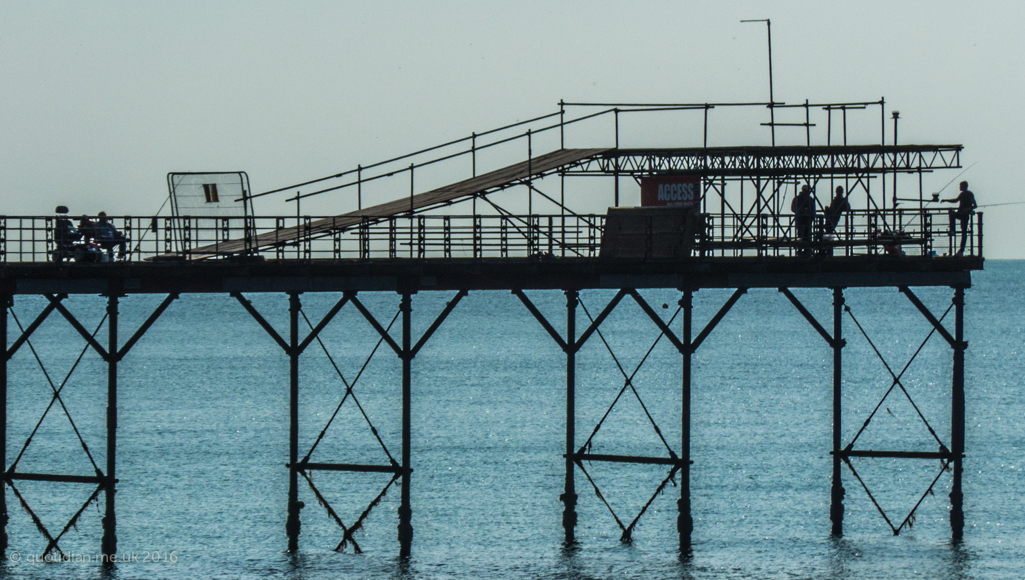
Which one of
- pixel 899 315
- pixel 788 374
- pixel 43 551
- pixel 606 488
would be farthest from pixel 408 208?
pixel 899 315

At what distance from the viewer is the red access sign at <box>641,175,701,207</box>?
31641 millimetres

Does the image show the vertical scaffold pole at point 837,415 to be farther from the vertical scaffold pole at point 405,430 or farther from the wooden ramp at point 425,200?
the vertical scaffold pole at point 405,430

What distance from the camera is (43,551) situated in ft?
109

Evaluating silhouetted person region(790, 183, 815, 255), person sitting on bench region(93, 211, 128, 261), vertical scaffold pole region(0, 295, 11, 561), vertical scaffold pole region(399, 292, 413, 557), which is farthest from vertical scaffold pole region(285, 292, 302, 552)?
silhouetted person region(790, 183, 815, 255)

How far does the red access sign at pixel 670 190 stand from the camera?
1246 inches

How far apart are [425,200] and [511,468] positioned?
18.6 meters

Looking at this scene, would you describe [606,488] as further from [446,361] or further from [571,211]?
[446,361]

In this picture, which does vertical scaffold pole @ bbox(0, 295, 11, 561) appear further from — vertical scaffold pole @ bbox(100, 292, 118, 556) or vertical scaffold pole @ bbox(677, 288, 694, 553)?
vertical scaffold pole @ bbox(677, 288, 694, 553)

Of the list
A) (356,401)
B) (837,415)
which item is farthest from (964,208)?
(356,401)

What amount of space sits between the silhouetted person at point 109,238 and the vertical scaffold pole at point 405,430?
18.4ft

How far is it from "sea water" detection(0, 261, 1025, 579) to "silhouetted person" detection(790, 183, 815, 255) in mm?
3771

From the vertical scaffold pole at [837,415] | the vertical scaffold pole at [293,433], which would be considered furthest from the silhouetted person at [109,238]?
the vertical scaffold pole at [837,415]

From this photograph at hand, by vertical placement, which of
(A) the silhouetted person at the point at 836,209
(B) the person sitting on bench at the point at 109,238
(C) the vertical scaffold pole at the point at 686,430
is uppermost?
(A) the silhouetted person at the point at 836,209

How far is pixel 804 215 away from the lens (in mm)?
31094
